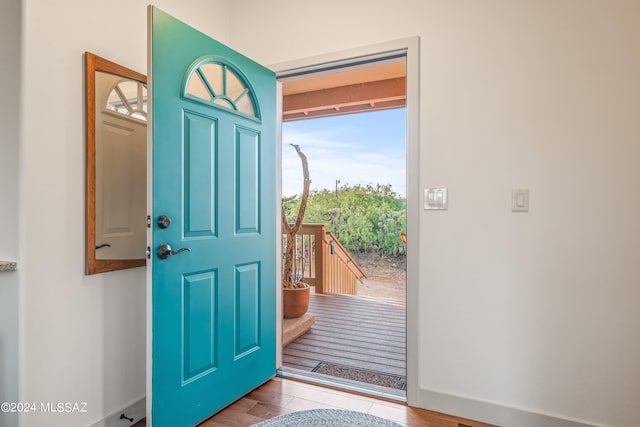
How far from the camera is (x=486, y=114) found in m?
1.94

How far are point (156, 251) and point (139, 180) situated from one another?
473mm

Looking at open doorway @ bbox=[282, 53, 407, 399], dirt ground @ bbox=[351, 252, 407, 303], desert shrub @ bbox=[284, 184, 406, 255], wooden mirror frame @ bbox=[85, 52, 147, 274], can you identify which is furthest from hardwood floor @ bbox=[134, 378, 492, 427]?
desert shrub @ bbox=[284, 184, 406, 255]

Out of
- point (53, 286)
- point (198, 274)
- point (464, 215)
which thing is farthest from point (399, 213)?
point (53, 286)

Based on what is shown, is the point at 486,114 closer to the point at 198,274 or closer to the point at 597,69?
the point at 597,69

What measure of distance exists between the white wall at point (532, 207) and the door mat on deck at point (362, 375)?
45 centimetres

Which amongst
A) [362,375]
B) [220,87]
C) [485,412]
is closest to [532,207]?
[485,412]

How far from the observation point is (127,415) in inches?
73.1

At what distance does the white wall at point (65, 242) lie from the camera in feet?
4.84

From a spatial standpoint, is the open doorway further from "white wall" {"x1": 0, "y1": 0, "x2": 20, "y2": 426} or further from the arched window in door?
"white wall" {"x1": 0, "y1": 0, "x2": 20, "y2": 426}

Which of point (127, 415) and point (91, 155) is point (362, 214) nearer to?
point (127, 415)

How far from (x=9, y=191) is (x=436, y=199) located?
78.2 inches

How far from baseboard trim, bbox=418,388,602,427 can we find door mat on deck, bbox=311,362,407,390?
0.38 meters

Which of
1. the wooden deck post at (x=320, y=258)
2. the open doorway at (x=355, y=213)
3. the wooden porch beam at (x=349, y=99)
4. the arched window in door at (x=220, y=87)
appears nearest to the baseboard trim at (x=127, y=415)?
the open doorway at (x=355, y=213)

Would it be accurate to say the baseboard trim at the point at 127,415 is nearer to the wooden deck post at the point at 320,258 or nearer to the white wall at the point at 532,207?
the white wall at the point at 532,207
